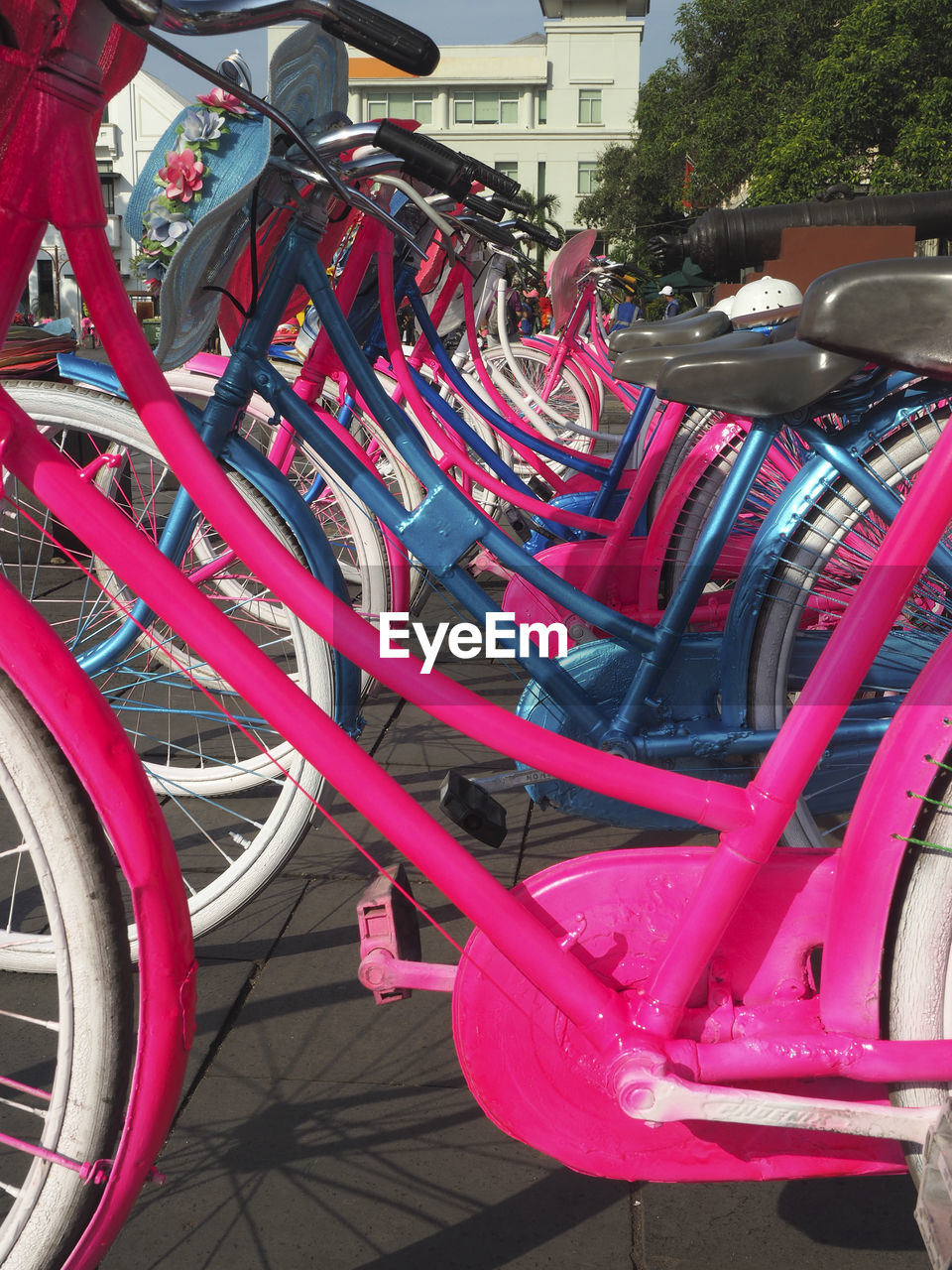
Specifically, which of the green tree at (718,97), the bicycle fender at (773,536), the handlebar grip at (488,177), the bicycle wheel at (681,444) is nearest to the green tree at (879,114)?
the green tree at (718,97)

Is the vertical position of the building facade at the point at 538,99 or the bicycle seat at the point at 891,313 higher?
the building facade at the point at 538,99

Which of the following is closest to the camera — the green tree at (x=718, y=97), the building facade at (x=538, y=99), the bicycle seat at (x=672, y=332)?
the bicycle seat at (x=672, y=332)

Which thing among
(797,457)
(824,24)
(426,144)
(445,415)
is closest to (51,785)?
(426,144)

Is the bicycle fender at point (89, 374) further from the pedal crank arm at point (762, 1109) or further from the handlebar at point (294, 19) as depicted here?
the pedal crank arm at point (762, 1109)

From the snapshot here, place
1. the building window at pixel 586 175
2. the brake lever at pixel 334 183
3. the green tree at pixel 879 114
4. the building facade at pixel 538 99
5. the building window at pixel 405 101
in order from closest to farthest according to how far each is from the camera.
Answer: the brake lever at pixel 334 183, the green tree at pixel 879 114, the building window at pixel 586 175, the building facade at pixel 538 99, the building window at pixel 405 101

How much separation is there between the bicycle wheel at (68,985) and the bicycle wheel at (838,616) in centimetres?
126

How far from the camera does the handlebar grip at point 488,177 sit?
5.69 feet

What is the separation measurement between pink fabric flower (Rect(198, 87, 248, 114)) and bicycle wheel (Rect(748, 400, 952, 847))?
1.10 m

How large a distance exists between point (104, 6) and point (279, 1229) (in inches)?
56.3

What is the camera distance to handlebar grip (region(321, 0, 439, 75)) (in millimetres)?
1078

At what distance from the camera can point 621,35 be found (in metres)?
58.5

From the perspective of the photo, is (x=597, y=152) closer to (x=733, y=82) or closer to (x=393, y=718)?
(x=733, y=82)

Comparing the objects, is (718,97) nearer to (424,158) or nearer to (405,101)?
(405,101)

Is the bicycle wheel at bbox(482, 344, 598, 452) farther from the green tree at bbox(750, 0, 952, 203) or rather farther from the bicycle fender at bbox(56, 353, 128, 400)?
the green tree at bbox(750, 0, 952, 203)
